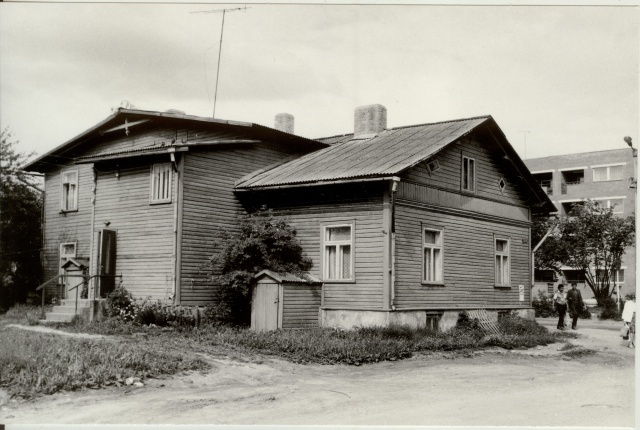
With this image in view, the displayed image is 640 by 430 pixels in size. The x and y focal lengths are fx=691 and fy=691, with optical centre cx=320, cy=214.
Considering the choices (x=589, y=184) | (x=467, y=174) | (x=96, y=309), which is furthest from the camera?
(x=589, y=184)

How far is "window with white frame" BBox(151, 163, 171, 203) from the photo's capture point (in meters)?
19.5

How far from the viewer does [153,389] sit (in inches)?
426

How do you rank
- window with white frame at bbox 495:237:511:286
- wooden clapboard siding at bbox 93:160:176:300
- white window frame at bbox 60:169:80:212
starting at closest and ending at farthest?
wooden clapboard siding at bbox 93:160:176:300, window with white frame at bbox 495:237:511:286, white window frame at bbox 60:169:80:212

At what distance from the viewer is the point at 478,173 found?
72.6 ft

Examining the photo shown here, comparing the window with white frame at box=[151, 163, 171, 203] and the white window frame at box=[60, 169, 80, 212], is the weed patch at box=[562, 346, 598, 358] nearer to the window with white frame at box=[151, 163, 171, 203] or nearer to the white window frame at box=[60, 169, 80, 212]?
the window with white frame at box=[151, 163, 171, 203]

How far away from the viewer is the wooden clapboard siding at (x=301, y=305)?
18.1 m

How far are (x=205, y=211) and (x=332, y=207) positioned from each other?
3.67 meters

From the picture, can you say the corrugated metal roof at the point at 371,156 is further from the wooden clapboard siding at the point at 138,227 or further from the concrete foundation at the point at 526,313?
the concrete foundation at the point at 526,313

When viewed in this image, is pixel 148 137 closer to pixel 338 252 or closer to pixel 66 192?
pixel 66 192

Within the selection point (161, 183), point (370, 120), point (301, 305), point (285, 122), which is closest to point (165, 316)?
point (301, 305)

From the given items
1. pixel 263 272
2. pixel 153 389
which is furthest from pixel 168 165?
pixel 153 389

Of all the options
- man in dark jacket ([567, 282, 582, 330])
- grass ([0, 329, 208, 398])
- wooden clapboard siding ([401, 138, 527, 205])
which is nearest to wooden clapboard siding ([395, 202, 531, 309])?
wooden clapboard siding ([401, 138, 527, 205])

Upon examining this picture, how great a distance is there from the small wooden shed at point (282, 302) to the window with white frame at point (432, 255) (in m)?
3.32

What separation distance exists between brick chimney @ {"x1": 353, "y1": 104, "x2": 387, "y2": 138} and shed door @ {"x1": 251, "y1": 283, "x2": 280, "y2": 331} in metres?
7.79
